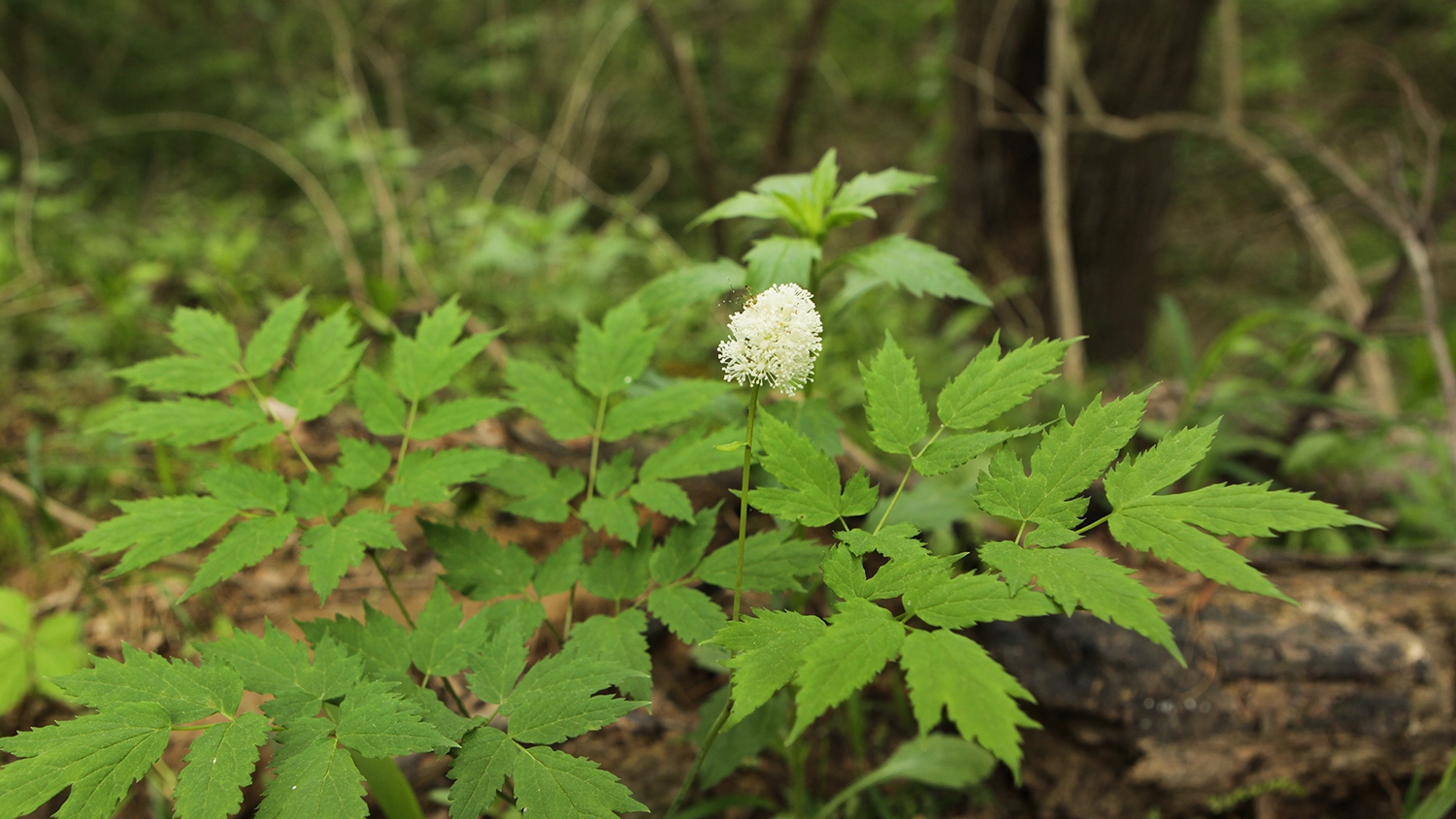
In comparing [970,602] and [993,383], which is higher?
[993,383]

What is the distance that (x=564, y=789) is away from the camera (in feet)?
2.85

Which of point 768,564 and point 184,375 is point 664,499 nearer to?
point 768,564

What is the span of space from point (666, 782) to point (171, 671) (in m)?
0.99

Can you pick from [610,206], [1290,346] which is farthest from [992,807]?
[610,206]

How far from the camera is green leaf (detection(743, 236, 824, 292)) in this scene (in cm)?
121

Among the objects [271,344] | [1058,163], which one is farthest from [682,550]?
[1058,163]

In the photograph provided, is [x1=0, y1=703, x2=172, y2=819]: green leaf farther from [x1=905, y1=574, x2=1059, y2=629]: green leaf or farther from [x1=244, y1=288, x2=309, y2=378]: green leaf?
[x1=905, y1=574, x2=1059, y2=629]: green leaf

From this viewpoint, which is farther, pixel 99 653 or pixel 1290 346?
pixel 1290 346

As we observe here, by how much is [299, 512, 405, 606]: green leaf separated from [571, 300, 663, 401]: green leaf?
40 cm

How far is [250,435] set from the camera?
1215 mm

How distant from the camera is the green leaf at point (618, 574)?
45.8 inches

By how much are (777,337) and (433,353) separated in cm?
71

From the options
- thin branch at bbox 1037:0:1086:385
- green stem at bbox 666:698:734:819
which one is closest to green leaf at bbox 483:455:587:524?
green stem at bbox 666:698:734:819

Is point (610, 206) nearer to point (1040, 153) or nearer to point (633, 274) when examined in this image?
point (633, 274)
